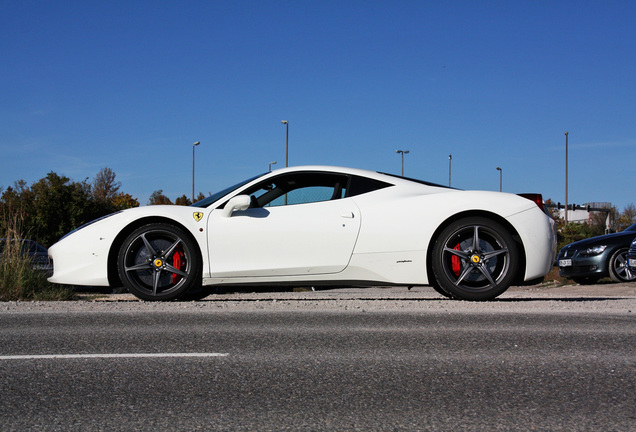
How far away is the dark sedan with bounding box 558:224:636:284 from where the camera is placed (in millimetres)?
12492

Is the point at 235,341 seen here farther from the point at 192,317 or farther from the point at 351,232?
the point at 351,232

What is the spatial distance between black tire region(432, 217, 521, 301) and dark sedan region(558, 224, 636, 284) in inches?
267

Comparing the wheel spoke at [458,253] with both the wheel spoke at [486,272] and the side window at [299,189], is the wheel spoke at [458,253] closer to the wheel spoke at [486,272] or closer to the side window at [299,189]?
the wheel spoke at [486,272]

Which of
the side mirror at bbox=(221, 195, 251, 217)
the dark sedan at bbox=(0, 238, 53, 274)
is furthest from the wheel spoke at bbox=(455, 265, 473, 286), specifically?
the dark sedan at bbox=(0, 238, 53, 274)

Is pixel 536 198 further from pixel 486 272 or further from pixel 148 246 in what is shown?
pixel 148 246

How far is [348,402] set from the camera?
3010 millimetres

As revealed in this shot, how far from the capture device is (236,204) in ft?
21.7

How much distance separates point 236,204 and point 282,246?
64cm

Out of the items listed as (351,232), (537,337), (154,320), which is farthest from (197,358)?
(351,232)

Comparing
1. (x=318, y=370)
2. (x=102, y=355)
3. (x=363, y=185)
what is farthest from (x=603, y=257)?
(x=102, y=355)

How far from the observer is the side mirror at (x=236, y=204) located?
654 centimetres

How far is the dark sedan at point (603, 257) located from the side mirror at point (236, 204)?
8.67 metres

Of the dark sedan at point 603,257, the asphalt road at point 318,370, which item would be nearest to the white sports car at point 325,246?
the asphalt road at point 318,370

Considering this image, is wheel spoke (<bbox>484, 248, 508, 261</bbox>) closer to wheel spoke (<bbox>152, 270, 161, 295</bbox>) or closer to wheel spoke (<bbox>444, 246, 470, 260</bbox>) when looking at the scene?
wheel spoke (<bbox>444, 246, 470, 260</bbox>)
